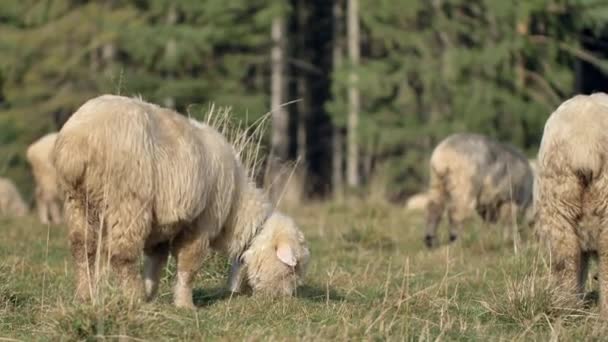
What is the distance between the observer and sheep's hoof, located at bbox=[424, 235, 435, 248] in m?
15.2

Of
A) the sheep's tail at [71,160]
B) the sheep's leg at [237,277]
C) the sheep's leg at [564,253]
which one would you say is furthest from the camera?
the sheep's leg at [237,277]

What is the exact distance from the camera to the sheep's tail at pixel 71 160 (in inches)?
322

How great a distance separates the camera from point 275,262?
963cm

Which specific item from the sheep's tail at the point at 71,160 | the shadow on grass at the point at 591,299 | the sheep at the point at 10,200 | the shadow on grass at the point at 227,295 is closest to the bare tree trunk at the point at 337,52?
the sheep at the point at 10,200

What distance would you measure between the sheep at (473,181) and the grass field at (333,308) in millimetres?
3367

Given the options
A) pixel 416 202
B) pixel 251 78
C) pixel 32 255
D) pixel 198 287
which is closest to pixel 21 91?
pixel 251 78

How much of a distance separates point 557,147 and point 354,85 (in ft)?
64.0

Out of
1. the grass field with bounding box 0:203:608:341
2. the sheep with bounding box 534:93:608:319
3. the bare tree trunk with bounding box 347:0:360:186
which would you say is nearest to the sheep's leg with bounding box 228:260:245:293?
the grass field with bounding box 0:203:608:341

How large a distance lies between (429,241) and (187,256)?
22.9 ft

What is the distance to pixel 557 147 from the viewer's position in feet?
28.5

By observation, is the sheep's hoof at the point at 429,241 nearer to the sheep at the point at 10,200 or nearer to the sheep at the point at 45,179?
the sheep at the point at 45,179

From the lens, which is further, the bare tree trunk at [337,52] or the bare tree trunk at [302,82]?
the bare tree trunk at [302,82]

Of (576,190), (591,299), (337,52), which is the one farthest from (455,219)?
(337,52)

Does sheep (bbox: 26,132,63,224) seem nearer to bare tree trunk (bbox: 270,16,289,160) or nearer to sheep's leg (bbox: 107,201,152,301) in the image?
sheep's leg (bbox: 107,201,152,301)
